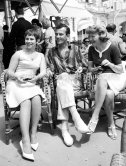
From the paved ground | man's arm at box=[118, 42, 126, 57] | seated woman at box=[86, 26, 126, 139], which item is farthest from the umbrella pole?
the paved ground

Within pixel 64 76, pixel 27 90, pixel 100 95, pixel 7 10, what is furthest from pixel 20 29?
pixel 100 95

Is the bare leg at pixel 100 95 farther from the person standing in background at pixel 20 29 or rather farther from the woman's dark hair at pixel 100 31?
the person standing in background at pixel 20 29

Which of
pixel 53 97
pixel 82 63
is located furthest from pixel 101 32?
pixel 53 97

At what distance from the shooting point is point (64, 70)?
337 centimetres

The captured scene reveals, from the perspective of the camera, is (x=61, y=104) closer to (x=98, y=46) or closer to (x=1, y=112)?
(x=98, y=46)

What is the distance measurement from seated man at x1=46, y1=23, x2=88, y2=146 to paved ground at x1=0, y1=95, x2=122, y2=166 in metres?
0.17

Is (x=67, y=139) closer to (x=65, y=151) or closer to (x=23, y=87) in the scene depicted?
(x=65, y=151)

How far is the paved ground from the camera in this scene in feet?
8.37

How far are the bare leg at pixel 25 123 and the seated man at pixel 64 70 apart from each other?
18.0 inches

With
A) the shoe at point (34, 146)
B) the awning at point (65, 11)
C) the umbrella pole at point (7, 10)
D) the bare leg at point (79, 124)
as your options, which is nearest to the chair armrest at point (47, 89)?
the bare leg at point (79, 124)

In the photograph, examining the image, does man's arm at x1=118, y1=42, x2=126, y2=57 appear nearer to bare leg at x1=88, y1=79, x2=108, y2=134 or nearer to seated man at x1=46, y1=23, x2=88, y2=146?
seated man at x1=46, y1=23, x2=88, y2=146

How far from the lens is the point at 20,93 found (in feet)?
9.45

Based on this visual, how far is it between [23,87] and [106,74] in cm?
110

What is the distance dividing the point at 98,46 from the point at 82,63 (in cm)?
36
